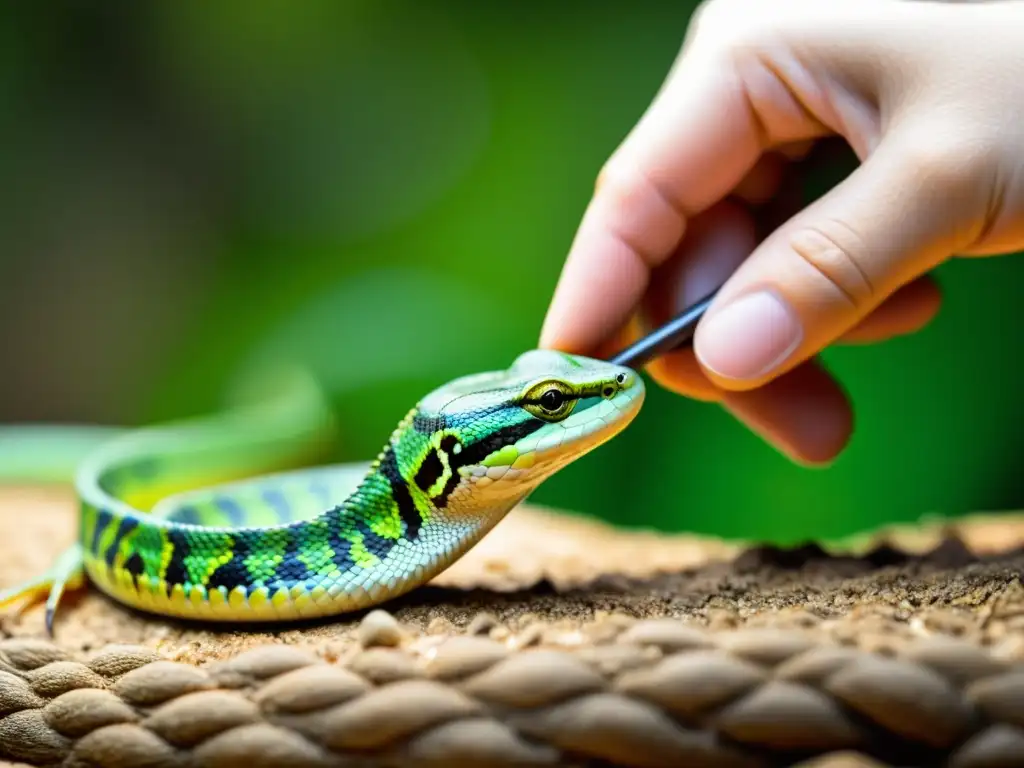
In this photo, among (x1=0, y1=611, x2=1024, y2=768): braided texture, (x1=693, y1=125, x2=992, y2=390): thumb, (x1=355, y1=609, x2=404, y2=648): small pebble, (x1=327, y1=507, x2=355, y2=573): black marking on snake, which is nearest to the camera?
(x1=0, y1=611, x2=1024, y2=768): braided texture

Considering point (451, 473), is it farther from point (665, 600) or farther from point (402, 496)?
point (665, 600)

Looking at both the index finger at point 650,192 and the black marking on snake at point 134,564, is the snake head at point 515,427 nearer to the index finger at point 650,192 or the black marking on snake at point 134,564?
the index finger at point 650,192

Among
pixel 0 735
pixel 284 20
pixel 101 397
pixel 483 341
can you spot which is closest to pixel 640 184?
pixel 0 735

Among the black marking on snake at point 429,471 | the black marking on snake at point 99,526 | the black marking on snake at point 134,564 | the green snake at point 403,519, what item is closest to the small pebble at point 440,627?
the green snake at point 403,519

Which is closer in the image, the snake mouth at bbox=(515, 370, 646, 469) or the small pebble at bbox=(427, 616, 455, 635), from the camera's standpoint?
the small pebble at bbox=(427, 616, 455, 635)

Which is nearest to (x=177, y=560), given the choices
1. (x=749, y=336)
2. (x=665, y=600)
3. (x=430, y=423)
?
(x=430, y=423)

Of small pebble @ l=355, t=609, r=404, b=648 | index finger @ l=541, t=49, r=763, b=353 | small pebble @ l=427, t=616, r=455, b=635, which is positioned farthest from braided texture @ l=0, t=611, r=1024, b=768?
index finger @ l=541, t=49, r=763, b=353

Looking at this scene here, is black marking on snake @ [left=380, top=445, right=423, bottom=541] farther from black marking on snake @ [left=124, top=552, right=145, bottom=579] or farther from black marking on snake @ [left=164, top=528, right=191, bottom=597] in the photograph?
black marking on snake @ [left=124, top=552, right=145, bottom=579]
